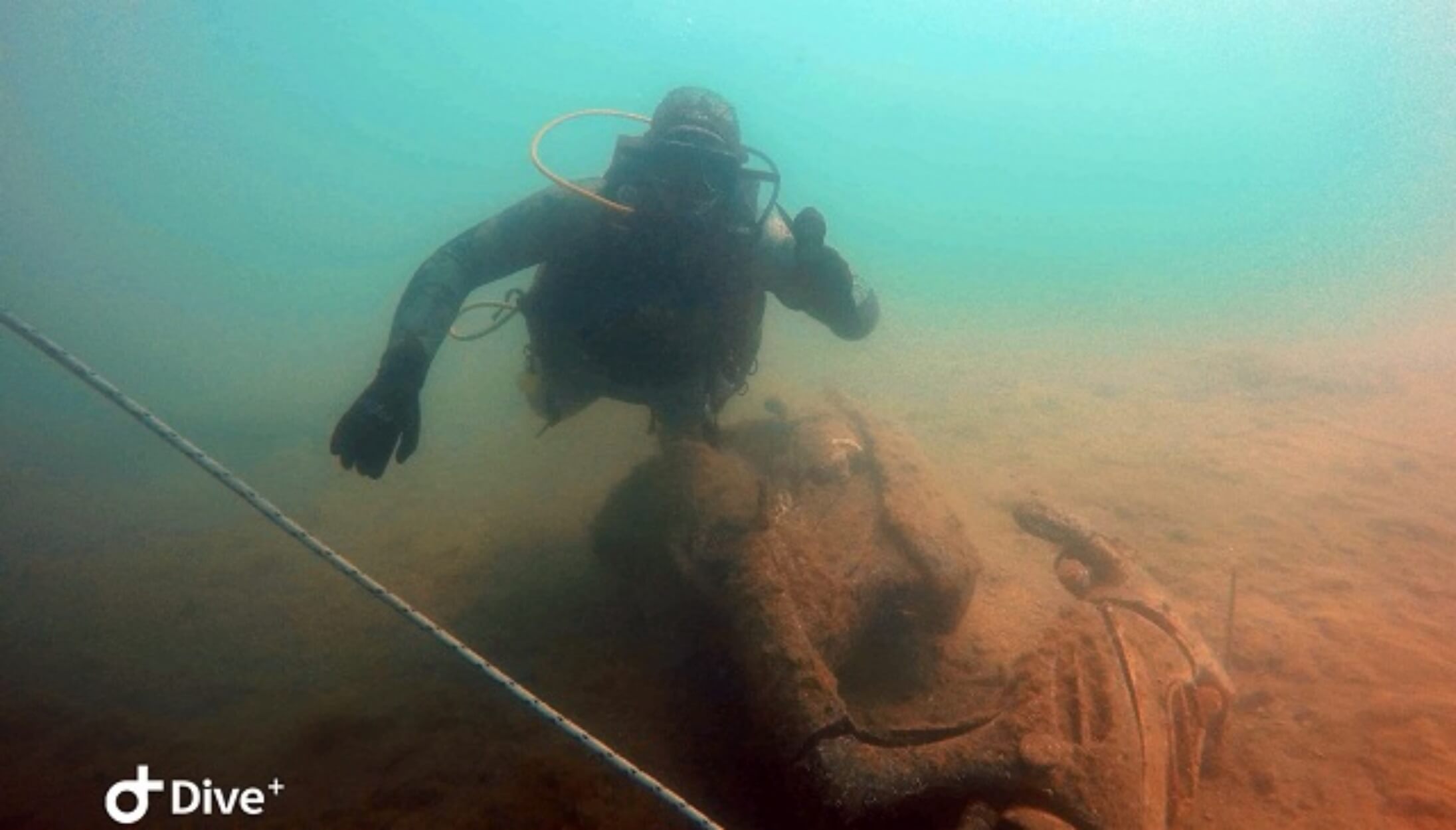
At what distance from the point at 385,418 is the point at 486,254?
1383mm

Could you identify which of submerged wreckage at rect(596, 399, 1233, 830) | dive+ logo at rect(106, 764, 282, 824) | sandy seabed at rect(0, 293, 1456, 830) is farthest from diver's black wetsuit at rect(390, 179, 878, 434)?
dive+ logo at rect(106, 764, 282, 824)

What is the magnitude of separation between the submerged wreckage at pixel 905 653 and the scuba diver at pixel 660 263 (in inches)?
28.6

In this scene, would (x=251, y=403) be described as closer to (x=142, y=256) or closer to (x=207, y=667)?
(x=207, y=667)

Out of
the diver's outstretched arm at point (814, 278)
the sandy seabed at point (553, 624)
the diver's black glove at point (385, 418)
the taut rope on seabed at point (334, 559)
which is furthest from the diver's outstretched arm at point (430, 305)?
the sandy seabed at point (553, 624)

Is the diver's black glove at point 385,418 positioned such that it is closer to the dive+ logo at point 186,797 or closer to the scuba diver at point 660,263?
the scuba diver at point 660,263

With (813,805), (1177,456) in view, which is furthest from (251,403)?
(1177,456)

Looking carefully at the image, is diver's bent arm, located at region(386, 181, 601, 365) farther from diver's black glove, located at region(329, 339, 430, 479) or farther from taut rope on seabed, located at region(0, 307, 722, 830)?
taut rope on seabed, located at region(0, 307, 722, 830)

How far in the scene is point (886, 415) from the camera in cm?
1167

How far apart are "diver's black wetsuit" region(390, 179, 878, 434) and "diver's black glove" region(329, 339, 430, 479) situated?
33 centimetres

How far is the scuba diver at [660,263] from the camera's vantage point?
4.08 m

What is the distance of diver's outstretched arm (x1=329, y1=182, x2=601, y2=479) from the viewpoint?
328 cm

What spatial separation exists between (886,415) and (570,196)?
8.33m

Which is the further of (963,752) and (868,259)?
(868,259)

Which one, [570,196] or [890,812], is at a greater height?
[570,196]
